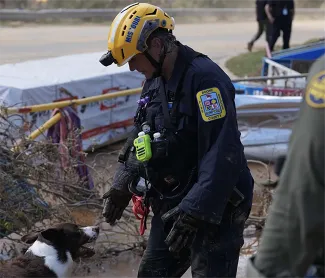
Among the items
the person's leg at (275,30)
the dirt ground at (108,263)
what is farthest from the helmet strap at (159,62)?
the person's leg at (275,30)

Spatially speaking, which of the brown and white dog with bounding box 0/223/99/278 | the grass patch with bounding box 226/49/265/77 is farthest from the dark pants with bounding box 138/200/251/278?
the grass patch with bounding box 226/49/265/77

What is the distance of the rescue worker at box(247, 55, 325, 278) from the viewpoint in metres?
1.60

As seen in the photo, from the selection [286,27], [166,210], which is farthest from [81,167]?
[286,27]

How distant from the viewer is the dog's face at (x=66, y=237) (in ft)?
14.1

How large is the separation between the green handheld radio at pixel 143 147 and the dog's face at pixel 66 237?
129 cm

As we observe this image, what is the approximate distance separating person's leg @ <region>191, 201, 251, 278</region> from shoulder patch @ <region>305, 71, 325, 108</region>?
1.59 metres

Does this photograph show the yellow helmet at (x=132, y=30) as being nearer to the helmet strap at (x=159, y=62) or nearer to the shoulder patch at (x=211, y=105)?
the helmet strap at (x=159, y=62)

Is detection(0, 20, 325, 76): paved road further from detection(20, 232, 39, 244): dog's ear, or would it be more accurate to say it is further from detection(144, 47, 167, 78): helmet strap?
detection(144, 47, 167, 78): helmet strap

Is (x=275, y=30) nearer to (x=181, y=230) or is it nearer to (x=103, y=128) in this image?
(x=103, y=128)

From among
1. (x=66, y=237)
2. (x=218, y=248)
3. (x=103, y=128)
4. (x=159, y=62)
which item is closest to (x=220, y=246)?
(x=218, y=248)

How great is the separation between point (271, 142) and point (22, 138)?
3712mm

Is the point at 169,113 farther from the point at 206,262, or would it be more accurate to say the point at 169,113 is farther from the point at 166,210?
the point at 206,262

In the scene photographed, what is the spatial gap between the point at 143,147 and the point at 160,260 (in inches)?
26.1

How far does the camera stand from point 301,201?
5.31 ft
